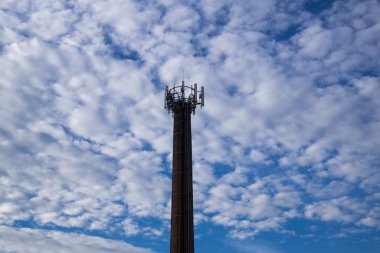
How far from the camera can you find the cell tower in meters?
59.2

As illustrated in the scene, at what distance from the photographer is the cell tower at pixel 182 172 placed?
59250 millimetres

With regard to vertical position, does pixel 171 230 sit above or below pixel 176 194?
below

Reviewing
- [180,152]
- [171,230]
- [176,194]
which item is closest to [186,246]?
[171,230]

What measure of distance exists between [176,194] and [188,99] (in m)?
14.3

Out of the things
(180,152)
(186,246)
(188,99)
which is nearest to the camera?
(186,246)

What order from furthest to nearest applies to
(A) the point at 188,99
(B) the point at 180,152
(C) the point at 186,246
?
(A) the point at 188,99 → (B) the point at 180,152 → (C) the point at 186,246

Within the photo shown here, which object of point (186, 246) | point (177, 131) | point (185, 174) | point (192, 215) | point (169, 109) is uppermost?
point (169, 109)

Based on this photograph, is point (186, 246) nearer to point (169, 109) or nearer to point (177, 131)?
point (177, 131)

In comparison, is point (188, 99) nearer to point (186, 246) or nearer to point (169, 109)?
point (169, 109)

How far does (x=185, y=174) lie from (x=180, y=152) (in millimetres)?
3207

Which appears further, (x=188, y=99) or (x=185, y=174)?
(x=188, y=99)

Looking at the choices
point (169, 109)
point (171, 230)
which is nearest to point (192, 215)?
point (171, 230)

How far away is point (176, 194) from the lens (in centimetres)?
6134

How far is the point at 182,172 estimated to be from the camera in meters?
62.1
